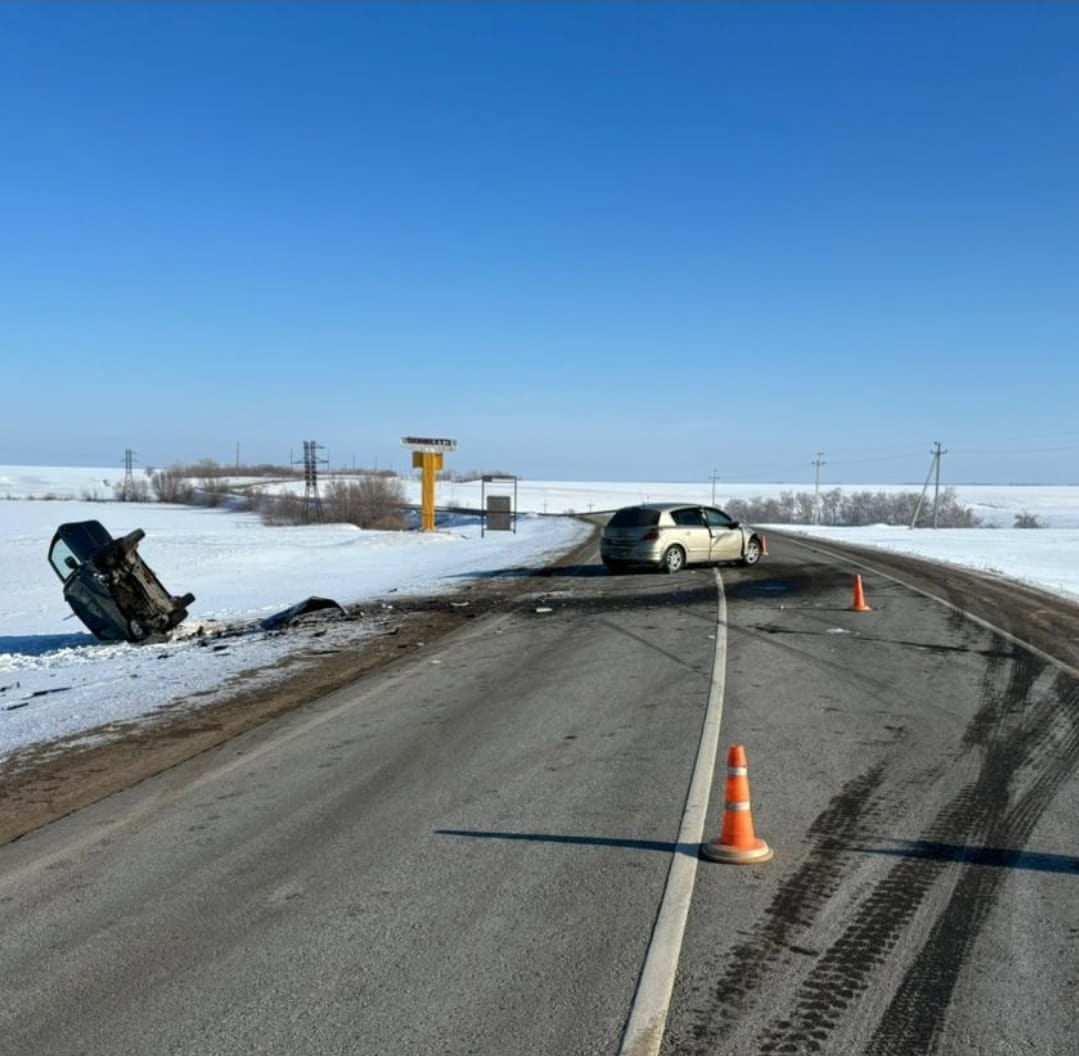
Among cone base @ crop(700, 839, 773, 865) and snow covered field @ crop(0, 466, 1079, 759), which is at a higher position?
cone base @ crop(700, 839, 773, 865)

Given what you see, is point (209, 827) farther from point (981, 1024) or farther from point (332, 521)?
point (332, 521)

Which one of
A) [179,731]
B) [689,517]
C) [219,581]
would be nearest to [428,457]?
[219,581]

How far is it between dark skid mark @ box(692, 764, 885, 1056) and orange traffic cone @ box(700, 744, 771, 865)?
249 mm

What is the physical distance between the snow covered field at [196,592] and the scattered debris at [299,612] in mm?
906

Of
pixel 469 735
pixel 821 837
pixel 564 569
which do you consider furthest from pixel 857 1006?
pixel 564 569

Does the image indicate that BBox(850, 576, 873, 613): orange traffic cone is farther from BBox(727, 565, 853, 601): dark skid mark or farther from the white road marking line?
the white road marking line

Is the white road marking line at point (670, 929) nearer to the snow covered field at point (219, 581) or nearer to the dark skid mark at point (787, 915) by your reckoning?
the dark skid mark at point (787, 915)

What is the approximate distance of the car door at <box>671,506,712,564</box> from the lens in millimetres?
23359

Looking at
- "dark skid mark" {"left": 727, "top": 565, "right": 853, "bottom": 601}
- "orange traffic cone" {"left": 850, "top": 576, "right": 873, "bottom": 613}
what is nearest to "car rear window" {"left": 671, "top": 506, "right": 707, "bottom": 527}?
"dark skid mark" {"left": 727, "top": 565, "right": 853, "bottom": 601}

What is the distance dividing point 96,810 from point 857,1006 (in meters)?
4.85

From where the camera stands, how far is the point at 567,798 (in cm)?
636

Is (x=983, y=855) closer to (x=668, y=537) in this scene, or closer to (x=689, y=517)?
(x=668, y=537)

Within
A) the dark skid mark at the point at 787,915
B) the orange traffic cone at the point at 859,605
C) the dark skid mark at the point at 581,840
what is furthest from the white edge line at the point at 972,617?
the dark skid mark at the point at 581,840

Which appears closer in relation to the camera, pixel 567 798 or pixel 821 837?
pixel 821 837
